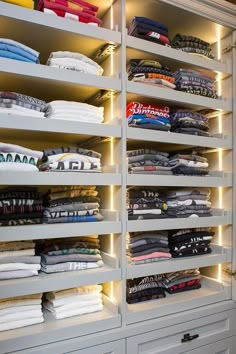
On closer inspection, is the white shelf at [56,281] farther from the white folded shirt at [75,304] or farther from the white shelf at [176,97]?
the white shelf at [176,97]

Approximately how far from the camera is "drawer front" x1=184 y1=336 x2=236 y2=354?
139 cm

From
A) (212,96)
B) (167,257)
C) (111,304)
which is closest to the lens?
(111,304)

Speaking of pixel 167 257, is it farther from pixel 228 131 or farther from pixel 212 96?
pixel 212 96

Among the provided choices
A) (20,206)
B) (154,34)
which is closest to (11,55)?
(20,206)

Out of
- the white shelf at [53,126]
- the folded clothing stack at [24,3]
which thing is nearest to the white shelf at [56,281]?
the white shelf at [53,126]

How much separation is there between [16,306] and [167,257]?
0.70 metres

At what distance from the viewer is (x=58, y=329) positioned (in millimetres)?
1089

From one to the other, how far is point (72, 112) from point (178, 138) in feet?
1.70

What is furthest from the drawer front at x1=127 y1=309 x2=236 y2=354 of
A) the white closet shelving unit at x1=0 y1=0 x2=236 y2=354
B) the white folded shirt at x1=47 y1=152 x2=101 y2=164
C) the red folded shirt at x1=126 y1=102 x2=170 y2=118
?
the red folded shirt at x1=126 y1=102 x2=170 y2=118

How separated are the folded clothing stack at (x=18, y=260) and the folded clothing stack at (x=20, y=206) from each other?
0.36ft

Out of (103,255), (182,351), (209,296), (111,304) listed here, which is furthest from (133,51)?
(182,351)

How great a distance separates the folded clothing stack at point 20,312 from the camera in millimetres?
1080

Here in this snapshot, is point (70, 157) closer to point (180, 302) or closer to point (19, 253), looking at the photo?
point (19, 253)

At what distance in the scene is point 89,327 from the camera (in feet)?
3.75
